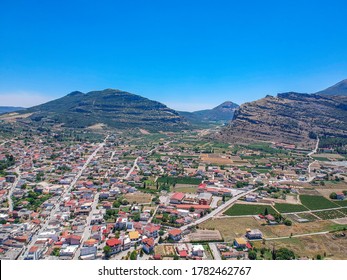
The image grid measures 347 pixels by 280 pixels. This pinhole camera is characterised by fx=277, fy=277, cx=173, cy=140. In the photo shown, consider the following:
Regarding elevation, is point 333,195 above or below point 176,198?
above

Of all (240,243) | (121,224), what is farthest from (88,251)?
(240,243)

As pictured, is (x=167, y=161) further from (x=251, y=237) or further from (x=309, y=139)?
(x=309, y=139)

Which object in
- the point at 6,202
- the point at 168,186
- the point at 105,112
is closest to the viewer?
the point at 6,202

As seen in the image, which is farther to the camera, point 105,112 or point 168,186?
point 105,112

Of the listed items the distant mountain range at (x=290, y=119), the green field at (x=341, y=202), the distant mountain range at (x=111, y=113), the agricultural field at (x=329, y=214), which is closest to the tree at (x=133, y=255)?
the agricultural field at (x=329, y=214)

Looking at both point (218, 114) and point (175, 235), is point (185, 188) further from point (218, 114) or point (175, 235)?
point (218, 114)

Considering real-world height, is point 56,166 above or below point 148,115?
below

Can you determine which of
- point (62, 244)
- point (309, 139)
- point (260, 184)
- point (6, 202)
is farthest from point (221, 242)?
point (309, 139)
